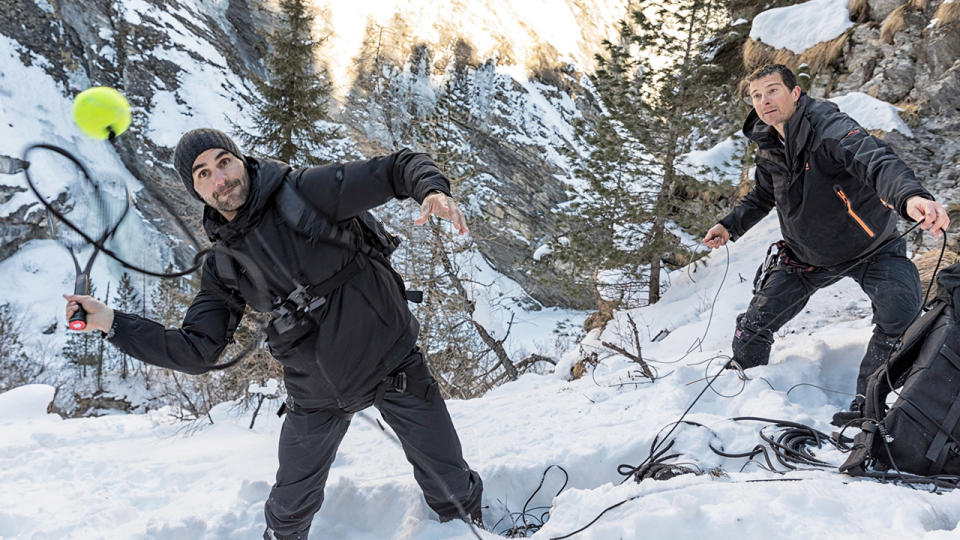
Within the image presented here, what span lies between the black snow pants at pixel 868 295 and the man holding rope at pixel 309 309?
93.3 inches

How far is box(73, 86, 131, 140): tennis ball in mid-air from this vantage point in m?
2.52

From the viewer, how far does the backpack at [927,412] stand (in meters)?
2.04

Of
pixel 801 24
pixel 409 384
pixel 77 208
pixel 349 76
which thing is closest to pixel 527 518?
pixel 409 384

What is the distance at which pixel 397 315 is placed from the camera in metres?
2.57

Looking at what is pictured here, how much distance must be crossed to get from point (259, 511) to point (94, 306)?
143 cm

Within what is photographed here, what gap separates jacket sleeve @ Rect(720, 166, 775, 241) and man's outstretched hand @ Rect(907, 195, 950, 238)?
1569 mm

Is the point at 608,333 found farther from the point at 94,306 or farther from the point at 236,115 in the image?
the point at 236,115

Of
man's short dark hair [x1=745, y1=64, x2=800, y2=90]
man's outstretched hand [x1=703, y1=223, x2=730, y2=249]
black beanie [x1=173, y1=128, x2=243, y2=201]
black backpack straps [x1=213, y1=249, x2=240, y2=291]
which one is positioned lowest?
man's outstretched hand [x1=703, y1=223, x2=730, y2=249]

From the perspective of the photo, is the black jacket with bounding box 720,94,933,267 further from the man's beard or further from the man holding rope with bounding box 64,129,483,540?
the man's beard

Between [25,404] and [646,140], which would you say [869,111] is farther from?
[25,404]

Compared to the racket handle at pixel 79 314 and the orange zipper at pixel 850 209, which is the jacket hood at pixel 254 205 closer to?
the racket handle at pixel 79 314

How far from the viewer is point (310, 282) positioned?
2328 mm

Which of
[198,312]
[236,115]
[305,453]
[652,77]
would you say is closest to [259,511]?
[305,453]

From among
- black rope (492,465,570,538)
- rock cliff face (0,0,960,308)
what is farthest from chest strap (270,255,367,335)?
rock cliff face (0,0,960,308)
